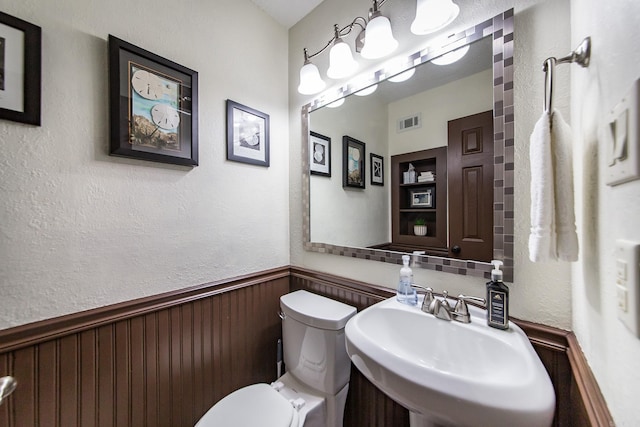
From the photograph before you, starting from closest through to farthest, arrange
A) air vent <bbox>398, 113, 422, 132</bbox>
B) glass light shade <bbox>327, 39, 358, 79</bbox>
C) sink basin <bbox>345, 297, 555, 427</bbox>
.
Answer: sink basin <bbox>345, 297, 555, 427</bbox> < air vent <bbox>398, 113, 422, 132</bbox> < glass light shade <bbox>327, 39, 358, 79</bbox>

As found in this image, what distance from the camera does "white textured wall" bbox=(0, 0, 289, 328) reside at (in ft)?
2.58

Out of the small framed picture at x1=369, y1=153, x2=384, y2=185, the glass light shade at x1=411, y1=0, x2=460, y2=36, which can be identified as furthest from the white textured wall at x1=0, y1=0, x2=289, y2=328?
the glass light shade at x1=411, y1=0, x2=460, y2=36

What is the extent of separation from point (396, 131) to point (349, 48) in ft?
1.56

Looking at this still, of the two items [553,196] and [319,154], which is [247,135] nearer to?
[319,154]

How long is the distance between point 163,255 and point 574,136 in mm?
1474

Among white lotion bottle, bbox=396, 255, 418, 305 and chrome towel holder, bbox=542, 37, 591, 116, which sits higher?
chrome towel holder, bbox=542, 37, 591, 116

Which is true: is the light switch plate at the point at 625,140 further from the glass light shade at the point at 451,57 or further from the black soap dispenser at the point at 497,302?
the glass light shade at the point at 451,57

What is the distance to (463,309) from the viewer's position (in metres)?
0.82

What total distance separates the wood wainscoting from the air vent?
0.73 meters

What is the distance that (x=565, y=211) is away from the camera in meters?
0.56

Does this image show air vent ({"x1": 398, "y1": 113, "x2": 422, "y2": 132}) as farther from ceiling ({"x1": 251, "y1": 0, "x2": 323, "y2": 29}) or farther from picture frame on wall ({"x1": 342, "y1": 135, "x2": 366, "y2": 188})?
ceiling ({"x1": 251, "y1": 0, "x2": 323, "y2": 29})

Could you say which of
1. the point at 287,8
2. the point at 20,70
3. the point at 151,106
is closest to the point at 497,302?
the point at 151,106

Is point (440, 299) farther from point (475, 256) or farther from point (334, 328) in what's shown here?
point (334, 328)

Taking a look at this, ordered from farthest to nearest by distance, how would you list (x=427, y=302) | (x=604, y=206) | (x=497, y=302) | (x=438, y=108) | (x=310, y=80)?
(x=310, y=80) < (x=438, y=108) < (x=427, y=302) < (x=497, y=302) < (x=604, y=206)
